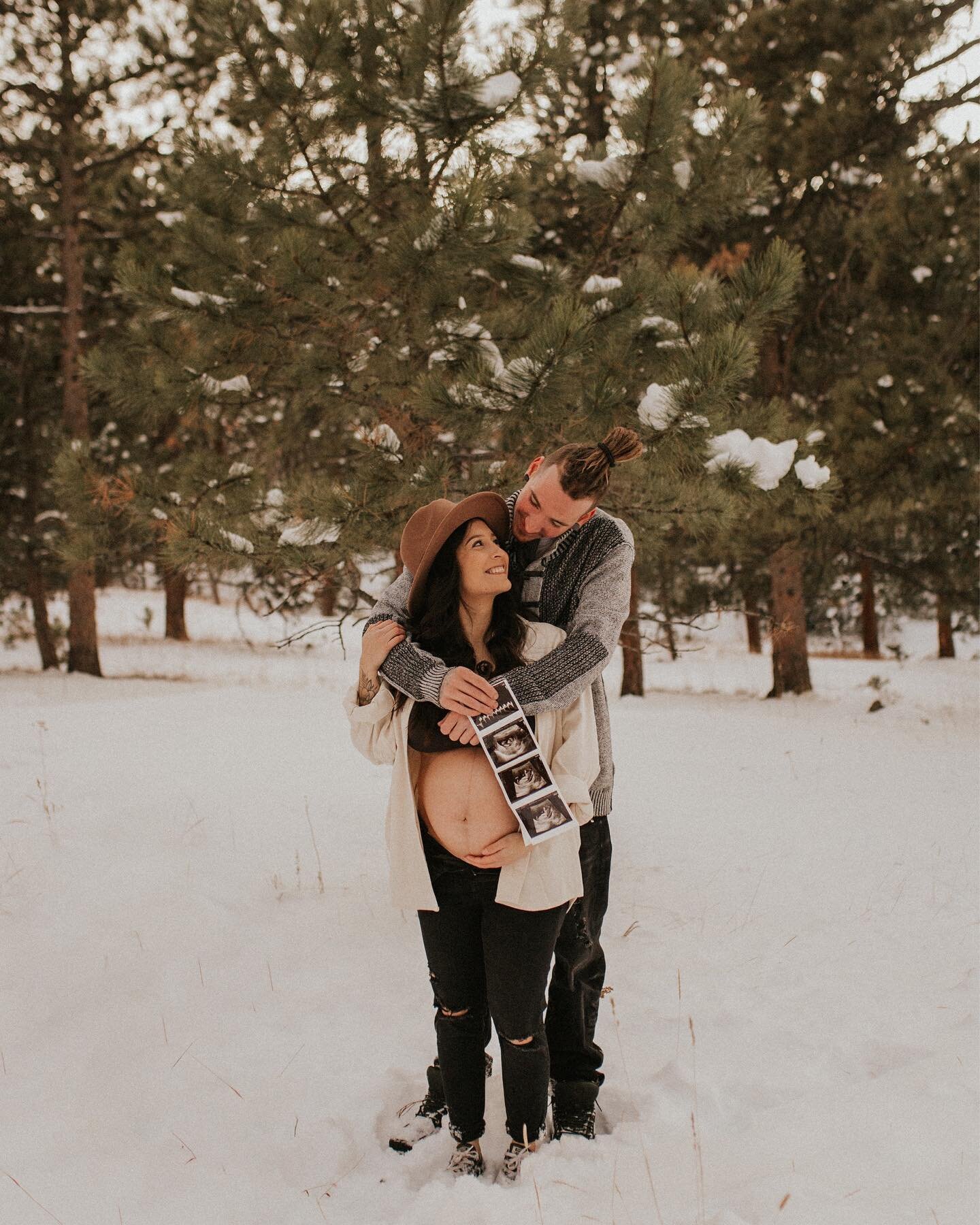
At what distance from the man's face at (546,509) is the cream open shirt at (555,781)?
0.95ft

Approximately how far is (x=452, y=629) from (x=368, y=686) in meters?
0.27

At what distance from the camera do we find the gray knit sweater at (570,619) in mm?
1897

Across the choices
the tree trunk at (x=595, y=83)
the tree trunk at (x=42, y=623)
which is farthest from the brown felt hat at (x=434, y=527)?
the tree trunk at (x=42, y=623)

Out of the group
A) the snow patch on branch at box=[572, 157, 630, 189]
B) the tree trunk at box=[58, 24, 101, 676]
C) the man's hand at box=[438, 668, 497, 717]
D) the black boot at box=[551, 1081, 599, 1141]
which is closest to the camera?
the man's hand at box=[438, 668, 497, 717]

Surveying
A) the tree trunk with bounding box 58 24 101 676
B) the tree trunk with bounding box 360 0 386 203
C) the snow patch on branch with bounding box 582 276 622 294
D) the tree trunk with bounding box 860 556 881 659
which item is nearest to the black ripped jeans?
the snow patch on branch with bounding box 582 276 622 294

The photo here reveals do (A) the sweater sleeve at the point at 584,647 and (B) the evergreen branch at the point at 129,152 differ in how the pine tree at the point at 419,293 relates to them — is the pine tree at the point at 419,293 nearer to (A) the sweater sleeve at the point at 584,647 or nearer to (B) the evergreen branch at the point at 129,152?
(A) the sweater sleeve at the point at 584,647

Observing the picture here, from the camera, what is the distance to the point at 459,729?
6.23ft

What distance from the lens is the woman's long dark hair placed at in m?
Result: 2.03

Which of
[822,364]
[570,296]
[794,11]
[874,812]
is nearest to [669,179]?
[570,296]

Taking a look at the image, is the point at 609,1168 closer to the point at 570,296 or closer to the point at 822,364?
the point at 570,296

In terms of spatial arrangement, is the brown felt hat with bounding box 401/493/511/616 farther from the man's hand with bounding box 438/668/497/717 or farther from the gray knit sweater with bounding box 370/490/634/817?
the man's hand with bounding box 438/668/497/717

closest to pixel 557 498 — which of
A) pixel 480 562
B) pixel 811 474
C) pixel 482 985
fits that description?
pixel 480 562

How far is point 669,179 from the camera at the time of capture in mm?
3625

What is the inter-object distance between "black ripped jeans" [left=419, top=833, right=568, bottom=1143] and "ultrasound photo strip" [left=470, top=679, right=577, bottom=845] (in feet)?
0.83
